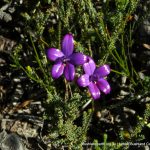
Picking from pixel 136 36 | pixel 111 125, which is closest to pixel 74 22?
pixel 136 36

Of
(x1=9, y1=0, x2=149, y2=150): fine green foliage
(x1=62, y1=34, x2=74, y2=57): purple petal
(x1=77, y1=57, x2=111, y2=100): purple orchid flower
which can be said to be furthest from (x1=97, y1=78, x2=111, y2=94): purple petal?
(x1=62, y1=34, x2=74, y2=57): purple petal

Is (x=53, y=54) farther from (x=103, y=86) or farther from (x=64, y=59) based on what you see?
(x=103, y=86)

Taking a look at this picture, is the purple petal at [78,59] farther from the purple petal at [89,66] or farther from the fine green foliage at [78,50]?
the fine green foliage at [78,50]

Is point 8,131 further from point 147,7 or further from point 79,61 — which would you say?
point 147,7

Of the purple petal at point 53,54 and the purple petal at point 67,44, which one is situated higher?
the purple petal at point 67,44

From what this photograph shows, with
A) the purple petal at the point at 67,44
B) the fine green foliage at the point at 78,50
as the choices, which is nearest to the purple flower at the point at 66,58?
the purple petal at the point at 67,44

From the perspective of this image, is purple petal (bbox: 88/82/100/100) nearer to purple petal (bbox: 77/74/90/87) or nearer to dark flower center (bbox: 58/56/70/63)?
purple petal (bbox: 77/74/90/87)

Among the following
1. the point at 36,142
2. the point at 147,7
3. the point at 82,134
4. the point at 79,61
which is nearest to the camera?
the point at 79,61
